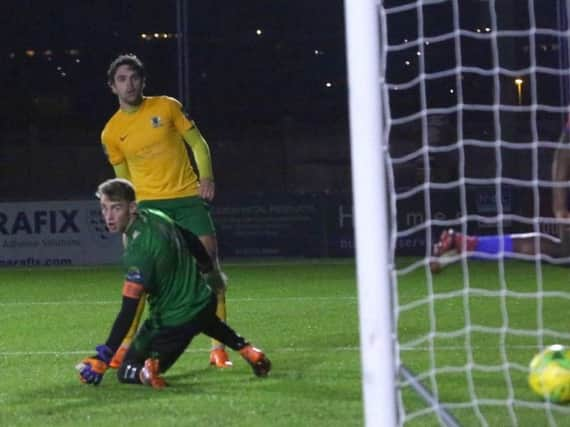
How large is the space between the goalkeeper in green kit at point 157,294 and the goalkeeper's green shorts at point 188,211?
34.8 inches

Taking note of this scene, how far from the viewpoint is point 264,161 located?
1001 inches

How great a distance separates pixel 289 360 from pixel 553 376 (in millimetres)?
2669

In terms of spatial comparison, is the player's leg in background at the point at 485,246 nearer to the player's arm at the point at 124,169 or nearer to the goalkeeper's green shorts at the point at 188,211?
the goalkeeper's green shorts at the point at 188,211

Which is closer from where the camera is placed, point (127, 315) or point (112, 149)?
point (127, 315)

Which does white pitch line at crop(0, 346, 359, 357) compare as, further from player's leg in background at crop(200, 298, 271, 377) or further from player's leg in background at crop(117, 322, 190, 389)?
player's leg in background at crop(117, 322, 190, 389)

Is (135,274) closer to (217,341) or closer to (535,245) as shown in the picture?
(217,341)

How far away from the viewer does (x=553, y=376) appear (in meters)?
6.64

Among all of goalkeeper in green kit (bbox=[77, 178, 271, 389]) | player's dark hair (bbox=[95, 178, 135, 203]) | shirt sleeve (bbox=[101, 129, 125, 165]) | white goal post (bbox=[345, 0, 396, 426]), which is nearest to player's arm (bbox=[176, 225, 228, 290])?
goalkeeper in green kit (bbox=[77, 178, 271, 389])

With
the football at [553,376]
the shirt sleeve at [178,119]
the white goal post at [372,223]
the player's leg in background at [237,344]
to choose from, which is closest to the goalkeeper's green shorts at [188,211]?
the shirt sleeve at [178,119]

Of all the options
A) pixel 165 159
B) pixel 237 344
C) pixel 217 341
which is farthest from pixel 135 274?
pixel 165 159

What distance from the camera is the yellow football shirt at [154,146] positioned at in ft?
29.1

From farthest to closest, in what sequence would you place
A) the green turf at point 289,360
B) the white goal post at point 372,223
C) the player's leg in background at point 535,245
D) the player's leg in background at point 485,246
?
the player's leg in background at point 535,245 < the player's leg in background at point 485,246 < the green turf at point 289,360 < the white goal post at point 372,223

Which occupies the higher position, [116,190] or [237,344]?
[116,190]

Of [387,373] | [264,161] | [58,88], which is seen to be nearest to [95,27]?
[58,88]
